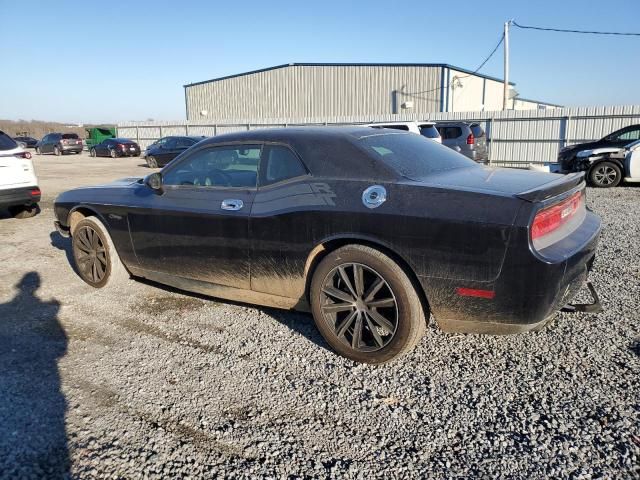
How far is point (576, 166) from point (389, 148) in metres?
10.3

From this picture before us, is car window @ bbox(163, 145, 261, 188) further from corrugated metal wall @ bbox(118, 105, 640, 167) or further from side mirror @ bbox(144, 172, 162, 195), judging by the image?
corrugated metal wall @ bbox(118, 105, 640, 167)

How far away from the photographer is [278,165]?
351cm

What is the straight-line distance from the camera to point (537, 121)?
19516 mm

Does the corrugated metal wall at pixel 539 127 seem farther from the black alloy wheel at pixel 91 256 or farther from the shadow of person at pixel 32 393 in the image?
the shadow of person at pixel 32 393

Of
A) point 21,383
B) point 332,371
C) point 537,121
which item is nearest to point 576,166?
point 537,121

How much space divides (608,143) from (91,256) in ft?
38.6

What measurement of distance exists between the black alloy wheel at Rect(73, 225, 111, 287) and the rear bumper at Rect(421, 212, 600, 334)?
3.33 meters

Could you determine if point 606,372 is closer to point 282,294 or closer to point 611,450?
point 611,450

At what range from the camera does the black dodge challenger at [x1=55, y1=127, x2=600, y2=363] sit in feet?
8.79

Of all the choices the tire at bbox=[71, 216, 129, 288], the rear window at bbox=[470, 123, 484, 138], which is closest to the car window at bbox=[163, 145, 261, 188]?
the tire at bbox=[71, 216, 129, 288]

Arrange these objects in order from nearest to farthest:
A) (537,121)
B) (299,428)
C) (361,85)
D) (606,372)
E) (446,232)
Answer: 1. (299,428)
2. (446,232)
3. (606,372)
4. (537,121)
5. (361,85)

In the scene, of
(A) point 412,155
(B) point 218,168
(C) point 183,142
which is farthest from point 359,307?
(C) point 183,142

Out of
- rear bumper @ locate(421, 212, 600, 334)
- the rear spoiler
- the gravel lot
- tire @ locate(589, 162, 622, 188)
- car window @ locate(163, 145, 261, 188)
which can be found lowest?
the gravel lot

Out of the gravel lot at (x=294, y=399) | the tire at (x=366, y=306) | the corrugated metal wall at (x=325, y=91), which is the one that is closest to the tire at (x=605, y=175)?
the gravel lot at (x=294, y=399)
